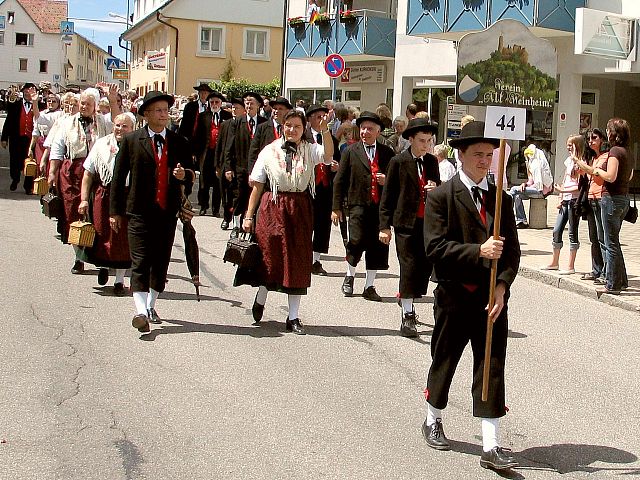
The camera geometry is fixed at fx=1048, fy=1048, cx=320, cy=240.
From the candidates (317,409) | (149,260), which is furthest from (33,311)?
(317,409)

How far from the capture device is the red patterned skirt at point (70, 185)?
11578 millimetres

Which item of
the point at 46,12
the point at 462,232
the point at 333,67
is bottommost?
the point at 462,232

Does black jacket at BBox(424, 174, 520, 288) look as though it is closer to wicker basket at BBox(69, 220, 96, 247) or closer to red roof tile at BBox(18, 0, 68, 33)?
wicker basket at BBox(69, 220, 96, 247)

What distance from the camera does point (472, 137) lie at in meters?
5.67

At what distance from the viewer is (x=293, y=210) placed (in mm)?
8906

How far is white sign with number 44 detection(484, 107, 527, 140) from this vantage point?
575cm

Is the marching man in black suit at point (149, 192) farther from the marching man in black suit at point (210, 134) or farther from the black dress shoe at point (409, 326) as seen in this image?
the marching man in black suit at point (210, 134)

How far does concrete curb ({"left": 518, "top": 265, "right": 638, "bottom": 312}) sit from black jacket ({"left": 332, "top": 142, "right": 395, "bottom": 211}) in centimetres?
296

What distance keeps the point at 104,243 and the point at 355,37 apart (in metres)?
22.4

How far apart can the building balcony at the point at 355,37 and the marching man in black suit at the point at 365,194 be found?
2096cm

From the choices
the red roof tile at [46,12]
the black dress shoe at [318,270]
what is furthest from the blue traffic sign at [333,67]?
the red roof tile at [46,12]

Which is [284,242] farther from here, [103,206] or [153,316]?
[103,206]

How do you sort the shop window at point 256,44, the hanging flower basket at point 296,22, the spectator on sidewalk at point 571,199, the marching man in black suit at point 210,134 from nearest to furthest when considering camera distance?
the spectator on sidewalk at point 571,199, the marching man in black suit at point 210,134, the hanging flower basket at point 296,22, the shop window at point 256,44

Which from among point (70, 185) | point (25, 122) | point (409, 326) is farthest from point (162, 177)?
point (25, 122)
